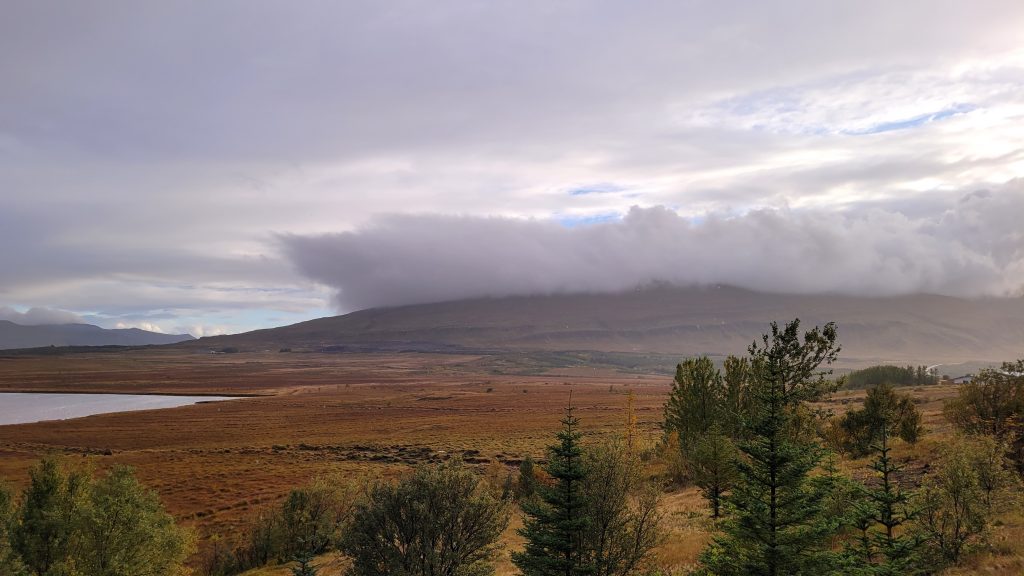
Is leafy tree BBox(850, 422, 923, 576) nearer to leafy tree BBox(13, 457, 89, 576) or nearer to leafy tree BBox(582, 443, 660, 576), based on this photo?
leafy tree BBox(582, 443, 660, 576)

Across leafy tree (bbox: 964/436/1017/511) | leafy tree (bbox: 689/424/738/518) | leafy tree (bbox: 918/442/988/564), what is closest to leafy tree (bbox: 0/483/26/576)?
leafy tree (bbox: 689/424/738/518)

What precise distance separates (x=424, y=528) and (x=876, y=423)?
3163 cm

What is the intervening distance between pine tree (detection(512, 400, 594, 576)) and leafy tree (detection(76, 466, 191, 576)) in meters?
17.7

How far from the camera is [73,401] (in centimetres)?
13725

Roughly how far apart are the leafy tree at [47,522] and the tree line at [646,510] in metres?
0.06

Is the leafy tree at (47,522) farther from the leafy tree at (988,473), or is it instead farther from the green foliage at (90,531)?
the leafy tree at (988,473)

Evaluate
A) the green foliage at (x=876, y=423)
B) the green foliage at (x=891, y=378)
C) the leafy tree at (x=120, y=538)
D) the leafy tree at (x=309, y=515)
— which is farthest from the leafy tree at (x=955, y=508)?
the green foliage at (x=891, y=378)

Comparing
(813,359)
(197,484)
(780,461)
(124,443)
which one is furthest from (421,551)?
(124,443)

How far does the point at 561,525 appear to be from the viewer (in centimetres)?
1595

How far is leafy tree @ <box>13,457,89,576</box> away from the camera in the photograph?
2448 cm

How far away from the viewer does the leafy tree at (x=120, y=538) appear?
23.1m

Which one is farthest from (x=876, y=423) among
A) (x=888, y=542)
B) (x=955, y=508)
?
(x=888, y=542)

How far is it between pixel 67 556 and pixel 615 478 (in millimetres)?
24098

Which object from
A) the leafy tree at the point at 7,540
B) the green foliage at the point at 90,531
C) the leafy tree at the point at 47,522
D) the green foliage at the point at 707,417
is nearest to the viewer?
the leafy tree at the point at 7,540
